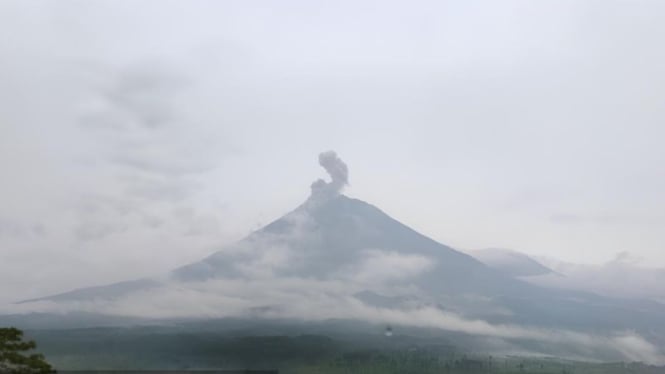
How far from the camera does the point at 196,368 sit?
464ft

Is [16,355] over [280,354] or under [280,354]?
under

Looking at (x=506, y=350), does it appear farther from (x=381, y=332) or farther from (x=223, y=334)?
(x=223, y=334)

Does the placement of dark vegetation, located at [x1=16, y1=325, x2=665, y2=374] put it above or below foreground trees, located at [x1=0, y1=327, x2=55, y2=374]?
above

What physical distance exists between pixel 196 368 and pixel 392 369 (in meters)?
34.3

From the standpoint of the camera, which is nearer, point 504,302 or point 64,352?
point 64,352

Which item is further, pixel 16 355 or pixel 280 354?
pixel 280 354

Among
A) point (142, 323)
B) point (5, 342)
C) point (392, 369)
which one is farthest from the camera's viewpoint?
point (142, 323)

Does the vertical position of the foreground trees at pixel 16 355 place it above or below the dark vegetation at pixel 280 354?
below

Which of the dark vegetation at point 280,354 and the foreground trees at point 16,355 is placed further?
the dark vegetation at point 280,354

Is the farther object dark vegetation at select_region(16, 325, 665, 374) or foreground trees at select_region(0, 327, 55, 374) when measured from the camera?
dark vegetation at select_region(16, 325, 665, 374)

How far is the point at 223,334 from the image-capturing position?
169250 mm

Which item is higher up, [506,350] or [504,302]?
[504,302]

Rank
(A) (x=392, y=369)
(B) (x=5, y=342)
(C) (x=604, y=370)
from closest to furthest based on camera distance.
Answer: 1. (B) (x=5, y=342)
2. (A) (x=392, y=369)
3. (C) (x=604, y=370)

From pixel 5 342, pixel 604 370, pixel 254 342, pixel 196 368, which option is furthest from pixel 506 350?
pixel 5 342
